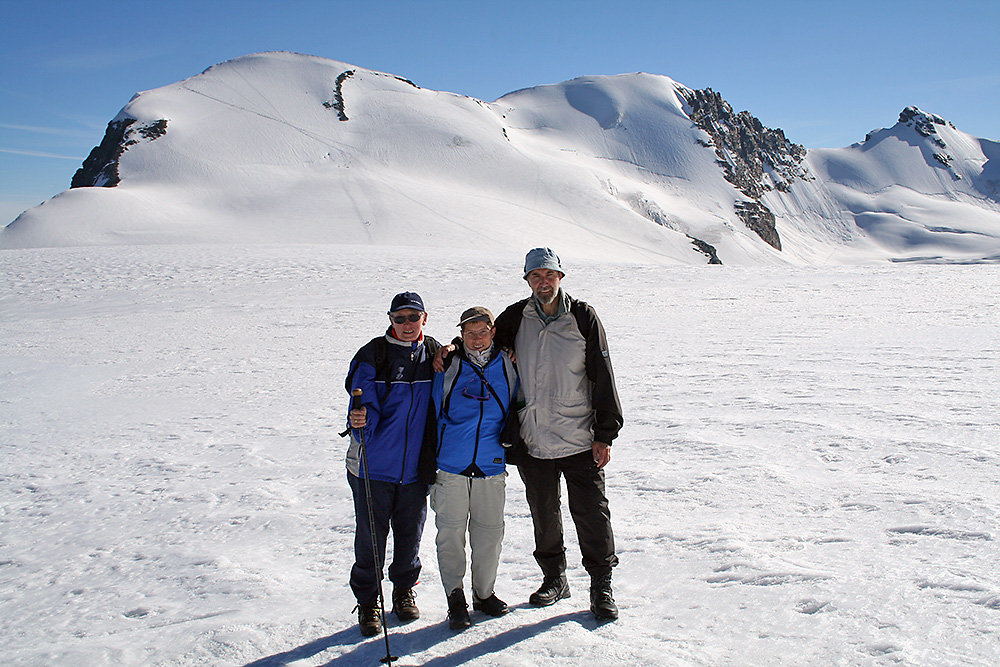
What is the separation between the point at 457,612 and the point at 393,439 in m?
0.95

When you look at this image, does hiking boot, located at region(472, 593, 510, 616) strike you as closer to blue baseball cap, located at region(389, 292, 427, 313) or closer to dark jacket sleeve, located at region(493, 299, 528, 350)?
dark jacket sleeve, located at region(493, 299, 528, 350)

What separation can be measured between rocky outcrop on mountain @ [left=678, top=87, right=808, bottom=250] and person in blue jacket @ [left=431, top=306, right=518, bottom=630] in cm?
10259

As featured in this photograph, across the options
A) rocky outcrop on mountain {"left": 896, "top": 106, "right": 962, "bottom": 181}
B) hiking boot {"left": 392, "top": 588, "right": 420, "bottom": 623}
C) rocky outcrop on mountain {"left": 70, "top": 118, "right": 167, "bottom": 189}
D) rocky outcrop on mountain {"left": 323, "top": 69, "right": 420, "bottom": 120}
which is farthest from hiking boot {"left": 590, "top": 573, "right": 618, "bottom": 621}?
rocky outcrop on mountain {"left": 896, "top": 106, "right": 962, "bottom": 181}

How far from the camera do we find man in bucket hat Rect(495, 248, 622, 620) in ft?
11.4

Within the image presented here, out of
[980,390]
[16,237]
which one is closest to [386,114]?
[16,237]

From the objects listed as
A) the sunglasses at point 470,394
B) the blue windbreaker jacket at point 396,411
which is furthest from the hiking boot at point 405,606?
the sunglasses at point 470,394

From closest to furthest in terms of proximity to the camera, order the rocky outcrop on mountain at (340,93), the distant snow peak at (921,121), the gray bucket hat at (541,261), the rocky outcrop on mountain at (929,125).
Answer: the gray bucket hat at (541,261)
the rocky outcrop on mountain at (340,93)
the rocky outcrop on mountain at (929,125)
the distant snow peak at (921,121)

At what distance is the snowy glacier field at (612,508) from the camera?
324cm

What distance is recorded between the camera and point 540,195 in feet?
208

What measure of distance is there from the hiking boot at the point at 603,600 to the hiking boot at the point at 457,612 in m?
0.66

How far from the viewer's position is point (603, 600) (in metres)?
3.42

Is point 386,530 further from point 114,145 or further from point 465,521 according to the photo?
point 114,145

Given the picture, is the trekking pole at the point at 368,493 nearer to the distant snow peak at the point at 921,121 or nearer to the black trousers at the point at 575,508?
the black trousers at the point at 575,508

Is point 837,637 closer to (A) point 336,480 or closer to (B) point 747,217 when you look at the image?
(A) point 336,480
